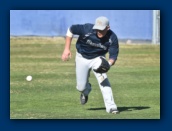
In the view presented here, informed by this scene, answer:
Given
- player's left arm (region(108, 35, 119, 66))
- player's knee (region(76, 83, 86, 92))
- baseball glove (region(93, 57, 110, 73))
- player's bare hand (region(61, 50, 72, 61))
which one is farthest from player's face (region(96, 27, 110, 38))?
player's knee (region(76, 83, 86, 92))

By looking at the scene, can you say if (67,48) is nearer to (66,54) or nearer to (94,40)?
(66,54)

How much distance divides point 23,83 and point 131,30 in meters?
1.34

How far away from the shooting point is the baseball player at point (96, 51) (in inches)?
1125

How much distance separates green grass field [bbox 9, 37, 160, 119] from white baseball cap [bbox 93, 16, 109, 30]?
403 millimetres

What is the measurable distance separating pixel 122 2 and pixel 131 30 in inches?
14.8

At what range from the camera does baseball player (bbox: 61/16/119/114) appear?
2856 cm

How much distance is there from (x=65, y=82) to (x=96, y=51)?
0.61m

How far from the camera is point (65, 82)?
2902cm

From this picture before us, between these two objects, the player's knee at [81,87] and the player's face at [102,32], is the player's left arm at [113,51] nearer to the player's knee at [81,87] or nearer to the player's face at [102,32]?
the player's face at [102,32]

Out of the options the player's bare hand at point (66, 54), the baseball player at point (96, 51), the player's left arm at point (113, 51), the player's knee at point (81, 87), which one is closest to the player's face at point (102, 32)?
the baseball player at point (96, 51)

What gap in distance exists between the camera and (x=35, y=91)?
29.0 meters

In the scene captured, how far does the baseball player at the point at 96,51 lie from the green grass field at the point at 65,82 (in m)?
0.12

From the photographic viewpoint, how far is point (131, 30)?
1140 inches

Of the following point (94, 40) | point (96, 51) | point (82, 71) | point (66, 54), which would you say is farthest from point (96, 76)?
point (66, 54)
